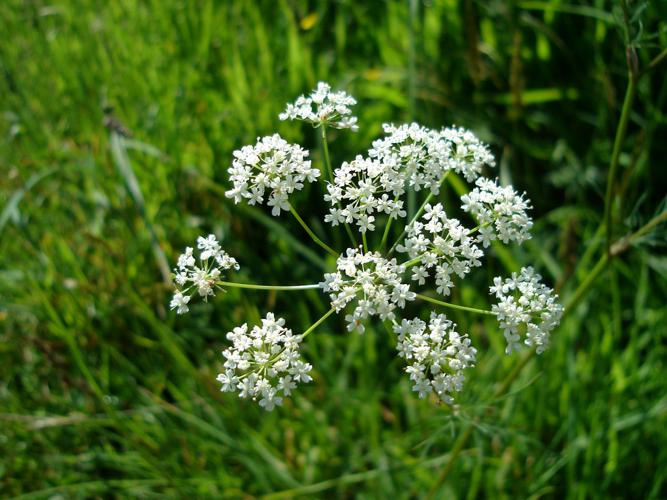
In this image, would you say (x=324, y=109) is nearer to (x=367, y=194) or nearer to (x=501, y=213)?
(x=367, y=194)

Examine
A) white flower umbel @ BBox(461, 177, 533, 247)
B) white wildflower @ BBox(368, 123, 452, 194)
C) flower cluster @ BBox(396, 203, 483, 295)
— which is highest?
white wildflower @ BBox(368, 123, 452, 194)

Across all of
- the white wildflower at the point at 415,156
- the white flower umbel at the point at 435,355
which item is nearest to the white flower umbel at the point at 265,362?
the white flower umbel at the point at 435,355

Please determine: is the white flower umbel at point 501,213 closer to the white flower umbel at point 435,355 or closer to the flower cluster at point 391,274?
the flower cluster at point 391,274

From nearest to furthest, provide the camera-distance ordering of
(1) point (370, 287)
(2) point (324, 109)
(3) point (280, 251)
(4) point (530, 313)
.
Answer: (1) point (370, 287)
(4) point (530, 313)
(2) point (324, 109)
(3) point (280, 251)

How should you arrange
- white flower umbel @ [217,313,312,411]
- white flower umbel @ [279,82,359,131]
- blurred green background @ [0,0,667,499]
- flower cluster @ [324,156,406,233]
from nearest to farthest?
white flower umbel @ [217,313,312,411]
flower cluster @ [324,156,406,233]
white flower umbel @ [279,82,359,131]
blurred green background @ [0,0,667,499]

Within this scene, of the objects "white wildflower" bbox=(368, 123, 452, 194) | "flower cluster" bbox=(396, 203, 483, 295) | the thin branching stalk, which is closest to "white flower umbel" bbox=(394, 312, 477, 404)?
"flower cluster" bbox=(396, 203, 483, 295)

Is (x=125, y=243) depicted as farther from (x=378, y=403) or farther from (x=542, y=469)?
(x=542, y=469)

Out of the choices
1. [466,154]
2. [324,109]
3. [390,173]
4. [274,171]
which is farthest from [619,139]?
[274,171]

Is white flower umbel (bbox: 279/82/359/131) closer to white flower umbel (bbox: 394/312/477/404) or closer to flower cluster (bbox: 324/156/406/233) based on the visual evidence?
flower cluster (bbox: 324/156/406/233)
